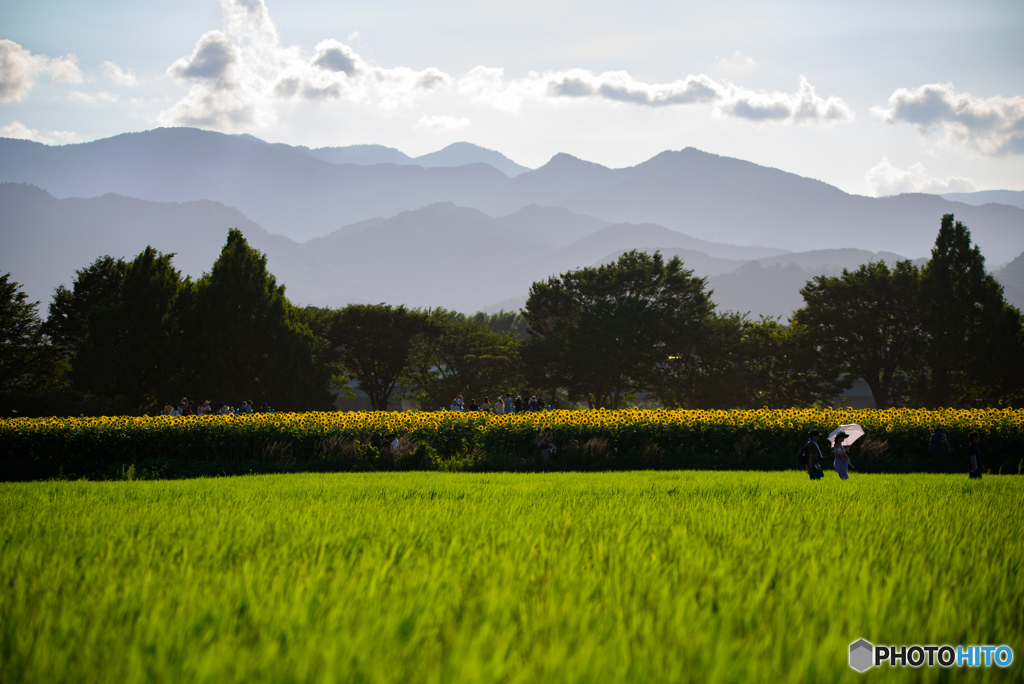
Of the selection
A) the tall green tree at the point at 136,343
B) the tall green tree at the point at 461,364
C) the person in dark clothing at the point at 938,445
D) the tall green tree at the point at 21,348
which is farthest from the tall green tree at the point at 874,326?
the tall green tree at the point at 21,348

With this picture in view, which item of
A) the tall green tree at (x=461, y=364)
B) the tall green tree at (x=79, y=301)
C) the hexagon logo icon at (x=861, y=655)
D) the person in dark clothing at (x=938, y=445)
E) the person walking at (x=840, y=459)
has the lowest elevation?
the person in dark clothing at (x=938, y=445)

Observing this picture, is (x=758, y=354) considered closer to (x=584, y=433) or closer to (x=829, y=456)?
(x=829, y=456)

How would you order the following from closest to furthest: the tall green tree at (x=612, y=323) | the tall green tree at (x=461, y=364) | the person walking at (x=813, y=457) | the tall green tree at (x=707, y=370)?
the person walking at (x=813, y=457)
the tall green tree at (x=612, y=323)
the tall green tree at (x=707, y=370)
the tall green tree at (x=461, y=364)

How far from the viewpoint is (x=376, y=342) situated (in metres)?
55.4

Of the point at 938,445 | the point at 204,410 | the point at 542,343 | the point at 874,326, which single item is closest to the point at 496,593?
the point at 938,445

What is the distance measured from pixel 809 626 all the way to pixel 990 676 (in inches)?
31.0

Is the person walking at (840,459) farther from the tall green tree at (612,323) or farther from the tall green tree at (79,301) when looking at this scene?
the tall green tree at (79,301)

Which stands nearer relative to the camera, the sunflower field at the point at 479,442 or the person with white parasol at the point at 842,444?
the person with white parasol at the point at 842,444

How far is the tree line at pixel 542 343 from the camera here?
39406 mm

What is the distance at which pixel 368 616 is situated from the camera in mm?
3322

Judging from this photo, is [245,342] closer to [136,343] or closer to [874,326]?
[136,343]

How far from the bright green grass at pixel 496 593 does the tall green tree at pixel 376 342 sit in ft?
159

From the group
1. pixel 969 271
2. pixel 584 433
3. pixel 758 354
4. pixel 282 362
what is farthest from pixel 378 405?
pixel 969 271

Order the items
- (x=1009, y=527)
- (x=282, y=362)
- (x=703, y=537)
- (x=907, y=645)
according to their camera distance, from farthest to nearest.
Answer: (x=282, y=362) → (x=1009, y=527) → (x=703, y=537) → (x=907, y=645)
